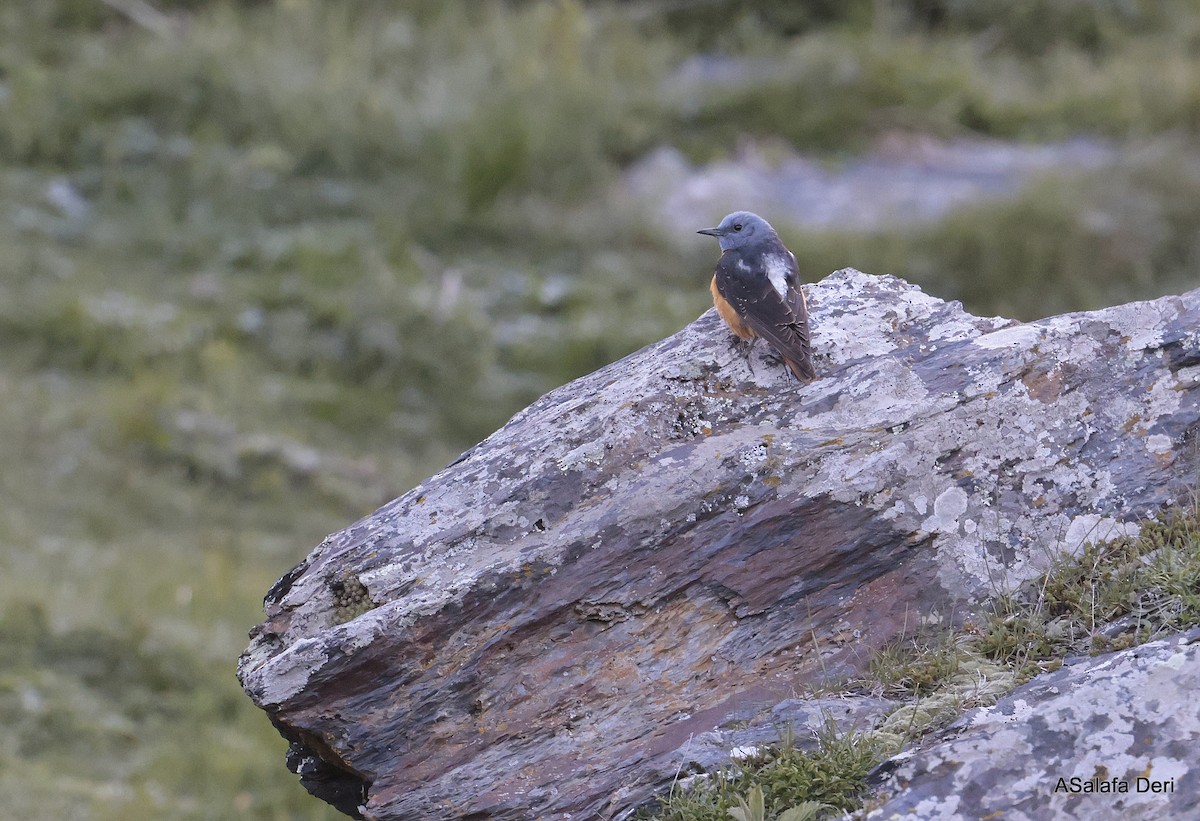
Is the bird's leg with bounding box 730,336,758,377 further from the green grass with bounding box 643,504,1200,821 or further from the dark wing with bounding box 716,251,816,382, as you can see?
the green grass with bounding box 643,504,1200,821

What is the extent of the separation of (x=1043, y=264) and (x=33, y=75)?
12.0 m

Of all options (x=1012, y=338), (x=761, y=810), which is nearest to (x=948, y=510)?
(x=1012, y=338)

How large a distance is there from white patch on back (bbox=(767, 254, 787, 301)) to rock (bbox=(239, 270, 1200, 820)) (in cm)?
41

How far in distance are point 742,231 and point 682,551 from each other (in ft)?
7.58

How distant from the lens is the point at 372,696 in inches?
176

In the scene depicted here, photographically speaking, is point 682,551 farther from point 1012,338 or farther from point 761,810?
point 1012,338

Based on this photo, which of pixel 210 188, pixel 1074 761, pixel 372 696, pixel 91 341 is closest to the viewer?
pixel 1074 761

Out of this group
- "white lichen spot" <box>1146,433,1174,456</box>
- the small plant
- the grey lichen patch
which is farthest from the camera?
"white lichen spot" <box>1146,433,1174,456</box>

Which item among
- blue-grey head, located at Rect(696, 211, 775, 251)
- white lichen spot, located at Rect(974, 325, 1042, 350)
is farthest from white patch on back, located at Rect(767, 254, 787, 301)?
white lichen spot, located at Rect(974, 325, 1042, 350)

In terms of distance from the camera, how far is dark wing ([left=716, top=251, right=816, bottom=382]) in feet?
16.6

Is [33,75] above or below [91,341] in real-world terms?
above

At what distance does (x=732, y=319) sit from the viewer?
532 centimetres

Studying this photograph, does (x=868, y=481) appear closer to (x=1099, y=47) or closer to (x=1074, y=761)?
(x=1074, y=761)

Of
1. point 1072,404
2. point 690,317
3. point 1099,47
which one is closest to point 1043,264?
point 690,317
